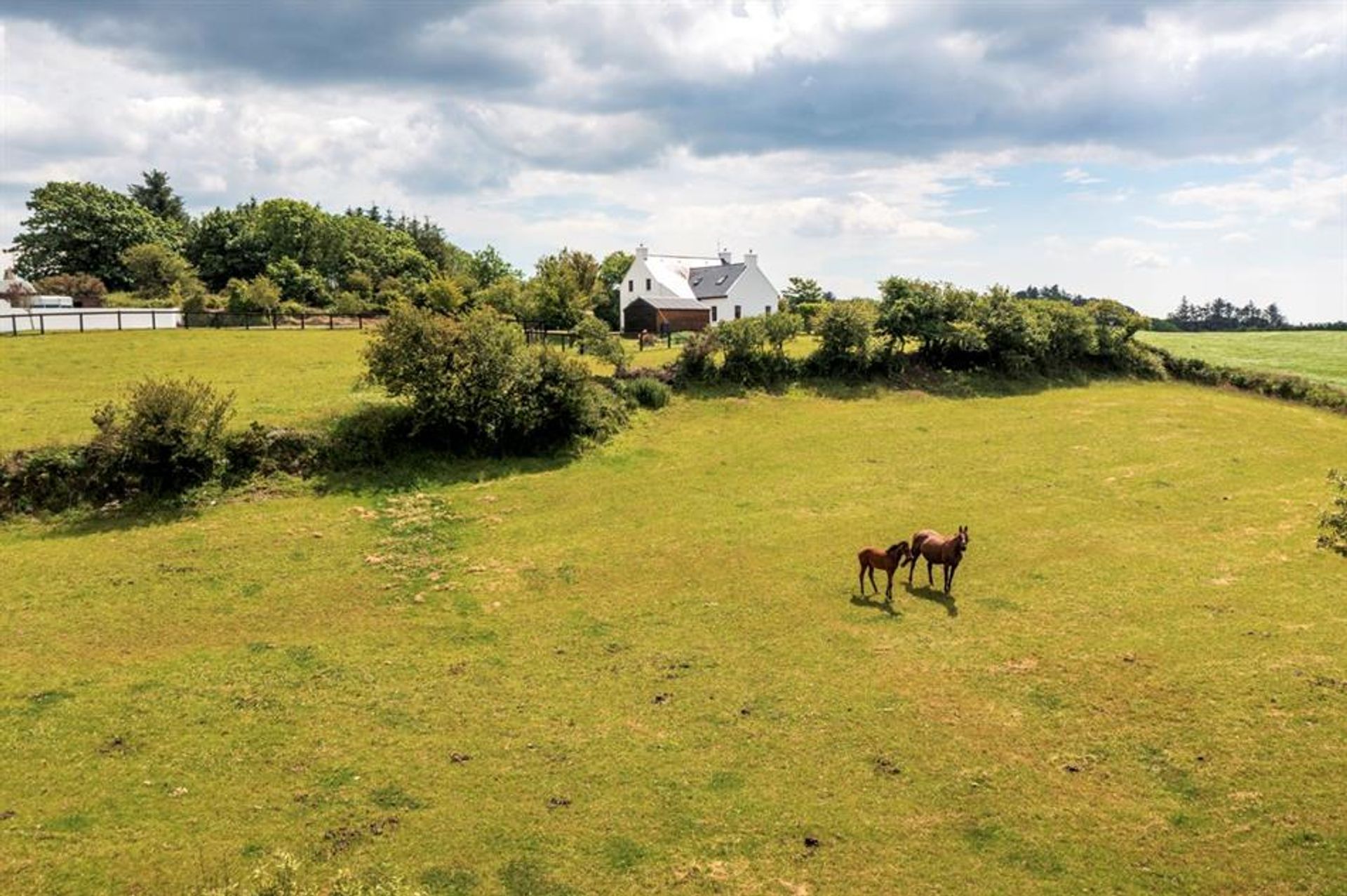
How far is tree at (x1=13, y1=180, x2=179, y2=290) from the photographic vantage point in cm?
7725

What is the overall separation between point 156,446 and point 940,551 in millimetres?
22129

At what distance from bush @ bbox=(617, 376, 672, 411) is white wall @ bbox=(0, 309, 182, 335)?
98.6 ft

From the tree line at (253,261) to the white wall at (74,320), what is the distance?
10.2 m

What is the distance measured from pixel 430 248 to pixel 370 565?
86312 millimetres

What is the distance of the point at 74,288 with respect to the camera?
69.2 metres

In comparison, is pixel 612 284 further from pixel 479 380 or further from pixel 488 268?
pixel 479 380

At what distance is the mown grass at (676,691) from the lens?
10727mm

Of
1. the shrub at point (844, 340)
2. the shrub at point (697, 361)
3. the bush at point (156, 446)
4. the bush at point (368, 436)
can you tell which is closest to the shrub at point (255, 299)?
the bush at point (368, 436)

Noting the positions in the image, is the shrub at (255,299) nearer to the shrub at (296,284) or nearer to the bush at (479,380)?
the shrub at (296,284)

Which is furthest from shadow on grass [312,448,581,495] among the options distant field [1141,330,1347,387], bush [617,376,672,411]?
distant field [1141,330,1347,387]

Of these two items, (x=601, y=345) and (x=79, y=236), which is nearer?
(x=601, y=345)

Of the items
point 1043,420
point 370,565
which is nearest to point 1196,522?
point 1043,420

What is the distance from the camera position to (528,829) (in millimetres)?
11180

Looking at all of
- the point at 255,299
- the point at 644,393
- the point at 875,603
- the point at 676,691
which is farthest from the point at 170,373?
the point at 875,603
